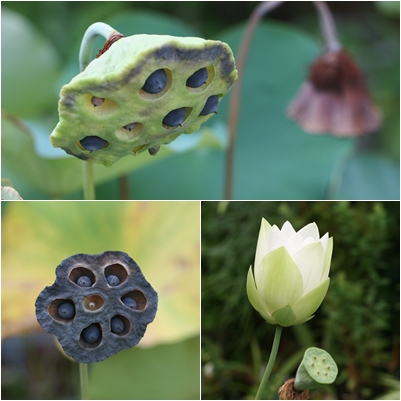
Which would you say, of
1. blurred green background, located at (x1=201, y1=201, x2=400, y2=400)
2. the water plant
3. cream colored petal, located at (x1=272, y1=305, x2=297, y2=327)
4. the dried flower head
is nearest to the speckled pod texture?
the water plant

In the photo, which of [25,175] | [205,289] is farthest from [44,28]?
[205,289]

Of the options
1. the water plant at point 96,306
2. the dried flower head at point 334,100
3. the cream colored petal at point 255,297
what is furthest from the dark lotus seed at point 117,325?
the dried flower head at point 334,100

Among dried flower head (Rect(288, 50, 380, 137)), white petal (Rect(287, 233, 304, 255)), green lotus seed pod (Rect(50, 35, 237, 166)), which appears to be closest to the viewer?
green lotus seed pod (Rect(50, 35, 237, 166))

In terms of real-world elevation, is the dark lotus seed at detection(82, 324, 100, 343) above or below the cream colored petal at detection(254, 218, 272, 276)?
below

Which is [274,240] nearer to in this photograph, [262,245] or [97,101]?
[262,245]

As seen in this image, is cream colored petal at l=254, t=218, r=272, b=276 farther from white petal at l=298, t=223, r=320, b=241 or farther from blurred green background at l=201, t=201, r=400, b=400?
blurred green background at l=201, t=201, r=400, b=400

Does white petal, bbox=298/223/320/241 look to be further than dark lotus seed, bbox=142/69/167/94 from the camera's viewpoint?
Yes

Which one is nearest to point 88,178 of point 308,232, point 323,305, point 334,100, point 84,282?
point 84,282
